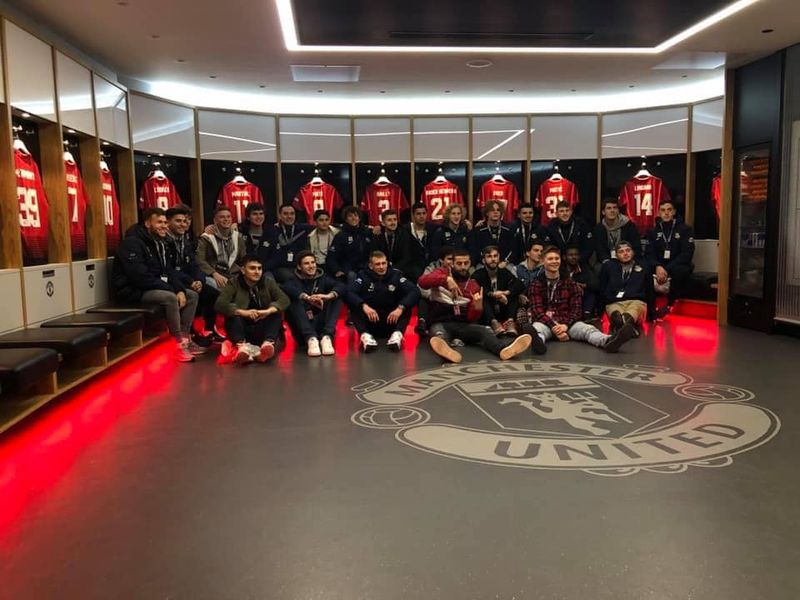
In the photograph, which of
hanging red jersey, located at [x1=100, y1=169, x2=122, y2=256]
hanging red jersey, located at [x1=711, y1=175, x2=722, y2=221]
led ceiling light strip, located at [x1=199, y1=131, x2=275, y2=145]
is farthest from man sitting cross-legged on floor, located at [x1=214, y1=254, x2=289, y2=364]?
hanging red jersey, located at [x1=711, y1=175, x2=722, y2=221]

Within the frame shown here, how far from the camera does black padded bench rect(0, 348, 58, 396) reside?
3.04 m

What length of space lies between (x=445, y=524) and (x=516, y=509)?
0.92 ft

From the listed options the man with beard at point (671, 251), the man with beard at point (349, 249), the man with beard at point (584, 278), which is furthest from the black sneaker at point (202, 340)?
the man with beard at point (671, 251)

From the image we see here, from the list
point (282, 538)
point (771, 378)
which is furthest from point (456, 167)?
point (282, 538)

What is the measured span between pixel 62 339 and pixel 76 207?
216 cm

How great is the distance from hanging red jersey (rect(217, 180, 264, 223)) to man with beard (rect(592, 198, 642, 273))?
13.8ft

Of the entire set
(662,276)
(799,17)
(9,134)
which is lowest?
(662,276)

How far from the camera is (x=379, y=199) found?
8711 millimetres

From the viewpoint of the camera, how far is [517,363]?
4844mm

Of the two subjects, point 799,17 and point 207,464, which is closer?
point 207,464

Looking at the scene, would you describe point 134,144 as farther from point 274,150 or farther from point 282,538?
point 282,538

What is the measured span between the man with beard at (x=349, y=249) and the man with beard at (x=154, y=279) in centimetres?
163

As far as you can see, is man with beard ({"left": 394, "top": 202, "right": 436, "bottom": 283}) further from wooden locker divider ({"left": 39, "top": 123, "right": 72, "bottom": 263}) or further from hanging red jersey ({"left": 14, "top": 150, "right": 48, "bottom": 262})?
hanging red jersey ({"left": 14, "top": 150, "right": 48, "bottom": 262})

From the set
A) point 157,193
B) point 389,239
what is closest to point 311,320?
point 389,239
